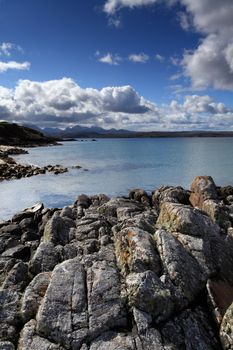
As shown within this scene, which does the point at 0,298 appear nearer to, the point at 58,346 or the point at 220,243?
the point at 58,346

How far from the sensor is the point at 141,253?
13.3 meters

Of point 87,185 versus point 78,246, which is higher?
point 78,246

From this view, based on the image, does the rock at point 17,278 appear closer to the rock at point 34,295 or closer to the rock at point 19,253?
the rock at point 34,295

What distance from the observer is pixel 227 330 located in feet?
34.7

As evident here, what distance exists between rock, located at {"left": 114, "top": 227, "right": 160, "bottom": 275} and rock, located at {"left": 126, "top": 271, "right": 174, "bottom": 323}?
88 centimetres

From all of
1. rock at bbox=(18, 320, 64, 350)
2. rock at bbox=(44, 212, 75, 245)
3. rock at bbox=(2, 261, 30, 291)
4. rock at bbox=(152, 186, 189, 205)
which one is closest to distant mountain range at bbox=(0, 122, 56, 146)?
rock at bbox=(152, 186, 189, 205)

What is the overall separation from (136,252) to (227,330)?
4.40m

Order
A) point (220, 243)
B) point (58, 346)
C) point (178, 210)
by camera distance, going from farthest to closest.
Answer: point (178, 210)
point (220, 243)
point (58, 346)

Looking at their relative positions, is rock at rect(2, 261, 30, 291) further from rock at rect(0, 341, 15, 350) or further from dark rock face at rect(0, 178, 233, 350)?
rock at rect(0, 341, 15, 350)

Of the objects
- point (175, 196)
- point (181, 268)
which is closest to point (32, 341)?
point (181, 268)

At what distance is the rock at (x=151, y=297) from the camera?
36.6ft

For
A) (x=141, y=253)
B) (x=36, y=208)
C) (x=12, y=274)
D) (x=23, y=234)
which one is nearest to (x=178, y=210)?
(x=141, y=253)

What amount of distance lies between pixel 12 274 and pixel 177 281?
703 cm

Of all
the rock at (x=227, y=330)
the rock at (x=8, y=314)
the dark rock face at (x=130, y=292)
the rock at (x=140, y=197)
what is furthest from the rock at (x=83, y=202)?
the rock at (x=227, y=330)
